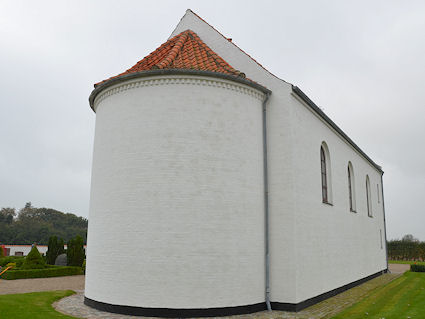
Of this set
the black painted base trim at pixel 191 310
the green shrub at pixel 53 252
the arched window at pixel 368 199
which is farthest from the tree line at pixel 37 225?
the black painted base trim at pixel 191 310

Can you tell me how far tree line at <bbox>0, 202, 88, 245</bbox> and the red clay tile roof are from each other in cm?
4811

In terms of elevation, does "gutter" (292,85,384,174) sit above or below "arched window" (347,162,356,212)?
above

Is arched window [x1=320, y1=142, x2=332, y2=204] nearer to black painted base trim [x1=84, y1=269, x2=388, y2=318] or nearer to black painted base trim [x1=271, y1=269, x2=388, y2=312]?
black painted base trim [x1=271, y1=269, x2=388, y2=312]

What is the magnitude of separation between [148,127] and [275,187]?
426cm

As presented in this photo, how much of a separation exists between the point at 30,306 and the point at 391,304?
36.2 feet

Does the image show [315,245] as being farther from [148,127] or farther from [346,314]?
[148,127]

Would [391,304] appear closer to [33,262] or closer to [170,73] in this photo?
[170,73]

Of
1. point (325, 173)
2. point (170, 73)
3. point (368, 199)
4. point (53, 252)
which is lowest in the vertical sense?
point (53, 252)

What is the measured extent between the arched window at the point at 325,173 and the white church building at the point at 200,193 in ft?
6.39

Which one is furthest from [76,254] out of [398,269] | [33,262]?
[398,269]

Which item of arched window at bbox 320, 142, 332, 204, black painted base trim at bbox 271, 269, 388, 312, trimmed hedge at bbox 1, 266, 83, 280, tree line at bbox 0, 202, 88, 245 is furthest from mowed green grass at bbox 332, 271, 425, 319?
tree line at bbox 0, 202, 88, 245

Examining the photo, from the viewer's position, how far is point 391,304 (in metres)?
11.4

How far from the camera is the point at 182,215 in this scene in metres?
9.20

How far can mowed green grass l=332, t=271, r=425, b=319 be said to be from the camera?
9.53m
